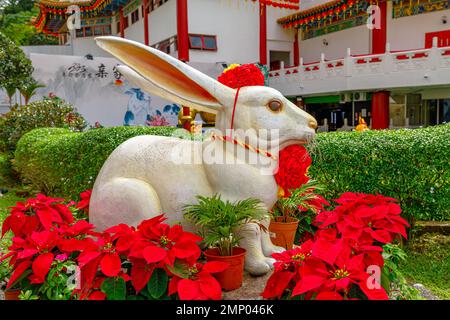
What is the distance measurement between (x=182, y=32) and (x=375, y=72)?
6468mm

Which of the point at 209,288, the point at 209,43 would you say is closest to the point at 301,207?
the point at 209,288

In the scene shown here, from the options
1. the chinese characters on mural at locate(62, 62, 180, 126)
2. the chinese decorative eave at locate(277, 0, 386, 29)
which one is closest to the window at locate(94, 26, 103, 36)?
the chinese characters on mural at locate(62, 62, 180, 126)

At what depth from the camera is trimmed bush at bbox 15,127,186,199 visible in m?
4.97

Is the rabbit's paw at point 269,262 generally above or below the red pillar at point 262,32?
below

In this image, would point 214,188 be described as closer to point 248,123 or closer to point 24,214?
point 248,123

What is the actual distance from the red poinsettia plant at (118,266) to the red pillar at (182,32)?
1256 centimetres

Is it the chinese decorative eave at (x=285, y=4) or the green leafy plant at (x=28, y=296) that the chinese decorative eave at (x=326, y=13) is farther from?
the green leafy plant at (x=28, y=296)

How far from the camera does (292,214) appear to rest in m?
2.59

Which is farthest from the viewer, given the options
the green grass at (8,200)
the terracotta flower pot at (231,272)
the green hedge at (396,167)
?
the green grass at (8,200)

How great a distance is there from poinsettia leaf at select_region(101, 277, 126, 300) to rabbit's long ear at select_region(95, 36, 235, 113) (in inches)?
37.8

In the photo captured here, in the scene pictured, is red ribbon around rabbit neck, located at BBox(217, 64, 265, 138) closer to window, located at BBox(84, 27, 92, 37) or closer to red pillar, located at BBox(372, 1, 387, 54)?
red pillar, located at BBox(372, 1, 387, 54)

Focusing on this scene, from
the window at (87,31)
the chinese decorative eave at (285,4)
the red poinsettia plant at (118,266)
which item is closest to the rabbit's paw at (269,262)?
the red poinsettia plant at (118,266)

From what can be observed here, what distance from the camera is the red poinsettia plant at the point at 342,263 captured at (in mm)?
1374
